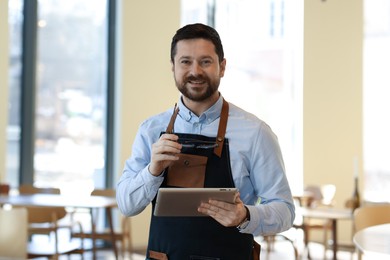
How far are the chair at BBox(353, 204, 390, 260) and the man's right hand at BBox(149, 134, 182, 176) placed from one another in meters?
2.52

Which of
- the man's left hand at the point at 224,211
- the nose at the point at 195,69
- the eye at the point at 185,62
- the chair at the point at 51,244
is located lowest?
the chair at the point at 51,244

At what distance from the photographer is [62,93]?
9352 millimetres

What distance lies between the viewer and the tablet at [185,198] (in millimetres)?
2314

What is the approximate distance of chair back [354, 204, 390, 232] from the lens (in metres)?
4.70

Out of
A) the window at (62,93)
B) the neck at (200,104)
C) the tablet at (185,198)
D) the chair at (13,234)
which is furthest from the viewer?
the window at (62,93)

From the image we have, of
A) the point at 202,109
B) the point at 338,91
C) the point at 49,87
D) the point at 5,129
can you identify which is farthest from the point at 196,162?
the point at 338,91

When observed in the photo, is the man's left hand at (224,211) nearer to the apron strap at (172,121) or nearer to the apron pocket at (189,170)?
the apron pocket at (189,170)

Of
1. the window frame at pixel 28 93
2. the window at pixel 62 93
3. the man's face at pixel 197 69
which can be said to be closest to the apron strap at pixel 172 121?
the man's face at pixel 197 69

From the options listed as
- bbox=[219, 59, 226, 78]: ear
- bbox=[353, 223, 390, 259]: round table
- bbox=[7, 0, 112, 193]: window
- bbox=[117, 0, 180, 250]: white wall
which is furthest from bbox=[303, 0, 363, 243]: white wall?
bbox=[219, 59, 226, 78]: ear

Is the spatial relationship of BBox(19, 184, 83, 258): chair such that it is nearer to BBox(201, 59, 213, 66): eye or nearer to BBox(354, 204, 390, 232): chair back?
BBox(354, 204, 390, 232): chair back

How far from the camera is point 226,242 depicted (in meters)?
2.50

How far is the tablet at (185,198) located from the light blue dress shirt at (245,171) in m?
0.10

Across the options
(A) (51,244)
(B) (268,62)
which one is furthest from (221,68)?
(B) (268,62)

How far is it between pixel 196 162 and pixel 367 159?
8.75 m
